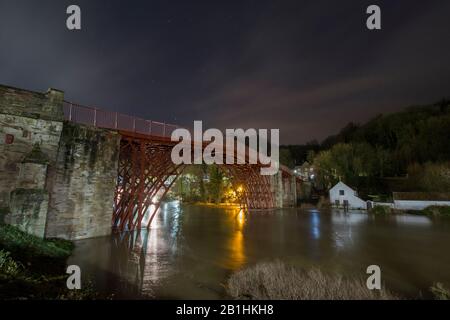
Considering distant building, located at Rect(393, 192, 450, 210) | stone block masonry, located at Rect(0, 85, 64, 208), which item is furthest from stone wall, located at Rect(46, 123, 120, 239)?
distant building, located at Rect(393, 192, 450, 210)

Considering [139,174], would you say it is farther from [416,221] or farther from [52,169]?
[416,221]

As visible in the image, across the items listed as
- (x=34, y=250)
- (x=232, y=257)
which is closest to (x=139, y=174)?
(x=34, y=250)

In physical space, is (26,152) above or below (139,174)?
above

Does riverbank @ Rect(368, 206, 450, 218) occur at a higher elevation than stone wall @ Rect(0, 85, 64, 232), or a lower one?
lower

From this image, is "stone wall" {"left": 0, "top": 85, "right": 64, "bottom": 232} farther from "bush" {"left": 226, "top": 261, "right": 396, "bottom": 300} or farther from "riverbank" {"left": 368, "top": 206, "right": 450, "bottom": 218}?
"riverbank" {"left": 368, "top": 206, "right": 450, "bottom": 218}

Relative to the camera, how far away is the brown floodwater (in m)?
8.38

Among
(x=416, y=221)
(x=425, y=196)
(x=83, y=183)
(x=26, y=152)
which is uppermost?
(x=26, y=152)

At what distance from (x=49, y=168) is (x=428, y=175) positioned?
4364cm

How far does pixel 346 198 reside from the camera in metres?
38.2

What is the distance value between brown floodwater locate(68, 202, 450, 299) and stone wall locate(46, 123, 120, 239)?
1.10m

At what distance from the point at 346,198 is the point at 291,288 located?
1409 inches

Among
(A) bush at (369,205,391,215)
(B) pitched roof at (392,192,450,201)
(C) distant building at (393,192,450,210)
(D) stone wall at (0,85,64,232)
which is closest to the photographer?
(D) stone wall at (0,85,64,232)
